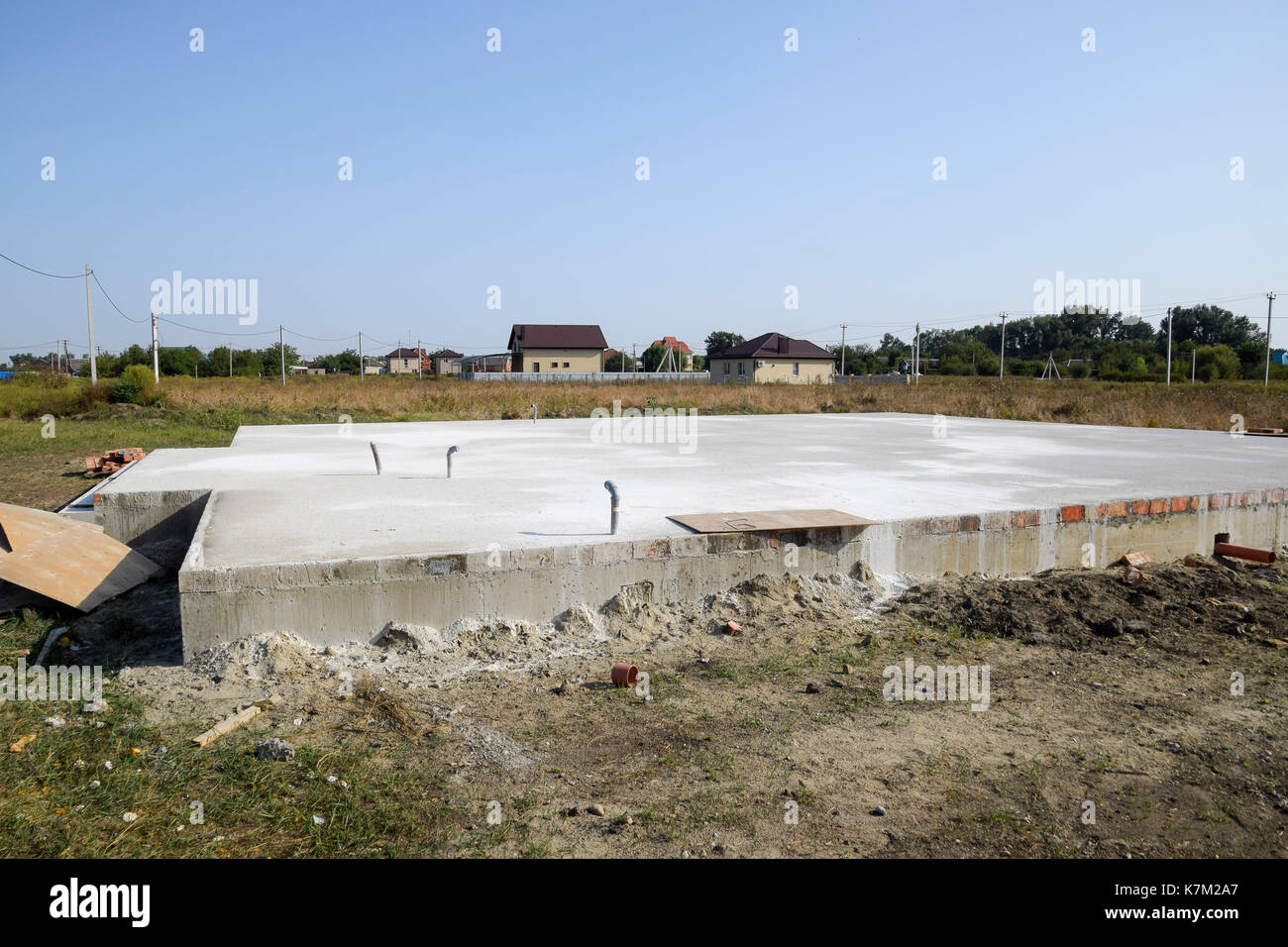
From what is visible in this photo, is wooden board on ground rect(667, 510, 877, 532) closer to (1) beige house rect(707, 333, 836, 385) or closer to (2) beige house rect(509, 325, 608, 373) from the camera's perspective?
(1) beige house rect(707, 333, 836, 385)

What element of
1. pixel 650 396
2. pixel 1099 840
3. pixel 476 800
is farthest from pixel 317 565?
pixel 650 396

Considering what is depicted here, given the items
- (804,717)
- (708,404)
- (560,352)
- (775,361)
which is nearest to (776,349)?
(775,361)

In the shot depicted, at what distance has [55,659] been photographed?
4645mm

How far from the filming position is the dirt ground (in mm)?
2967

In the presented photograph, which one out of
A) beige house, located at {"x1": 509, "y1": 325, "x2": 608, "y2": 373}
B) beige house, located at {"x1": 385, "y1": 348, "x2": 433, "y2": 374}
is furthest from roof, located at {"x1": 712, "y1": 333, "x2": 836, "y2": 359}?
beige house, located at {"x1": 385, "y1": 348, "x2": 433, "y2": 374}

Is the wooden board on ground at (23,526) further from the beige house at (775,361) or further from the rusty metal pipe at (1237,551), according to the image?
the beige house at (775,361)

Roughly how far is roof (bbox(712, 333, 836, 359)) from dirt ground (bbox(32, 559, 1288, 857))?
5880cm

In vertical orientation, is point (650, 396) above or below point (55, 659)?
above

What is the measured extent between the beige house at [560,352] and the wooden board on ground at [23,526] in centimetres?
6056

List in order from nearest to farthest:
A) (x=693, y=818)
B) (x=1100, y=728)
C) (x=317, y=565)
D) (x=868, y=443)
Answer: (x=693, y=818)
(x=1100, y=728)
(x=317, y=565)
(x=868, y=443)

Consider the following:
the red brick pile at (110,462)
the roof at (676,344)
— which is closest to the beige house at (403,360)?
the roof at (676,344)

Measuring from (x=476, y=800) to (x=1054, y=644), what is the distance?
3449 millimetres

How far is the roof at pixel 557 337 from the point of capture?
220 feet
